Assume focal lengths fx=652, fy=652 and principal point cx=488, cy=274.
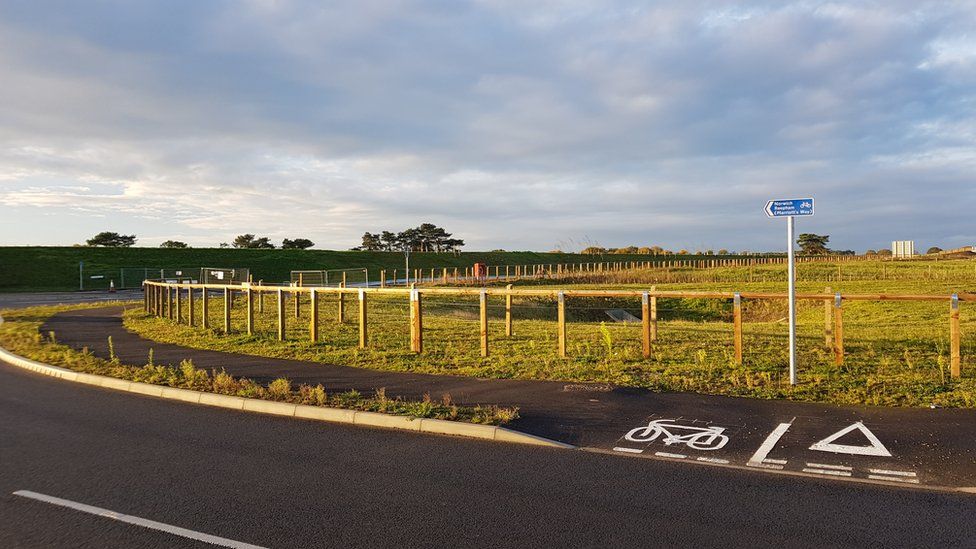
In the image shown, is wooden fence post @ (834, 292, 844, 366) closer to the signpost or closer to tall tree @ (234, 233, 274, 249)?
the signpost

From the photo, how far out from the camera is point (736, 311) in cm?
1077

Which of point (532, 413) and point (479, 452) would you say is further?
point (532, 413)

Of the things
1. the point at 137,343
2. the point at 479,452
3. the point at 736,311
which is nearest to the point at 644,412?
the point at 479,452

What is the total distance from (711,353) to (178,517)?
379 inches

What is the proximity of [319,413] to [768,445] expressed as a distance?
5.32 m

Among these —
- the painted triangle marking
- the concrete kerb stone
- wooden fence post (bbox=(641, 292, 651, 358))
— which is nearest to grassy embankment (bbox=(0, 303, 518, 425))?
the concrete kerb stone

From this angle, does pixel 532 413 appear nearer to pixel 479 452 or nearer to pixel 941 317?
pixel 479 452

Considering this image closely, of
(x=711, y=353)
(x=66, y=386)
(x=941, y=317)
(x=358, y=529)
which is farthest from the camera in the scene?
(x=941, y=317)

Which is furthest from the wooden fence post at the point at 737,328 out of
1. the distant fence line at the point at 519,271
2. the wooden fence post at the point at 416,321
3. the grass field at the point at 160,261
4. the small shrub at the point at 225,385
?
the grass field at the point at 160,261

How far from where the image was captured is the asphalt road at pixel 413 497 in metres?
4.60

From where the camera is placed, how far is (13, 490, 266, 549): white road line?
4.49 metres

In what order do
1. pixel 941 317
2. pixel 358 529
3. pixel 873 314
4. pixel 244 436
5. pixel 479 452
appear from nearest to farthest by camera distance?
pixel 358 529
pixel 479 452
pixel 244 436
pixel 941 317
pixel 873 314

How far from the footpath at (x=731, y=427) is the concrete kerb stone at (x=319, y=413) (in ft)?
1.04

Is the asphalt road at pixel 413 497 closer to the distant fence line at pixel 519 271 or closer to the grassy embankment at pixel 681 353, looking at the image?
the grassy embankment at pixel 681 353
